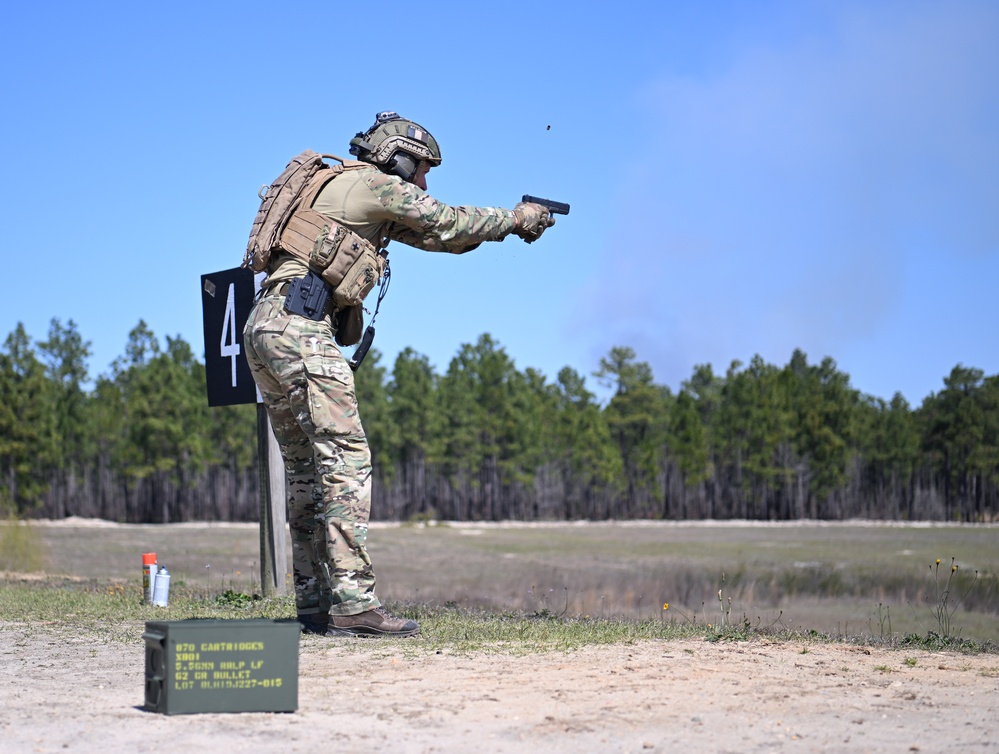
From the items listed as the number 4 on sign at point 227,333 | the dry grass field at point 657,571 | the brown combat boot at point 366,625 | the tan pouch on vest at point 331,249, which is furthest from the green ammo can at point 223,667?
the dry grass field at point 657,571

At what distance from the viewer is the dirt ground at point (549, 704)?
456 centimetres

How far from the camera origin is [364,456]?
280 inches

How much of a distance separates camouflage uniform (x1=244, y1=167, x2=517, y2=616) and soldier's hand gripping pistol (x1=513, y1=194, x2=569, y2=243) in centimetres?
10

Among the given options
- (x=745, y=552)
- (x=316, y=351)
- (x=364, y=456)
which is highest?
(x=316, y=351)

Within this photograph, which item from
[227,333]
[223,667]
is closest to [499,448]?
[227,333]

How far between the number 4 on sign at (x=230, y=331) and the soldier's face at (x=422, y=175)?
3.52m

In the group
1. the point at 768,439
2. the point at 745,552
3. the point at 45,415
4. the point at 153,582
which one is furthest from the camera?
the point at 768,439

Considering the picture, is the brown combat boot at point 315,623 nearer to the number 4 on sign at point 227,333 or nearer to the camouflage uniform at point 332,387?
the camouflage uniform at point 332,387

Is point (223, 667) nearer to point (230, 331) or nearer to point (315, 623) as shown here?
point (315, 623)

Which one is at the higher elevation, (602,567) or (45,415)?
(45,415)

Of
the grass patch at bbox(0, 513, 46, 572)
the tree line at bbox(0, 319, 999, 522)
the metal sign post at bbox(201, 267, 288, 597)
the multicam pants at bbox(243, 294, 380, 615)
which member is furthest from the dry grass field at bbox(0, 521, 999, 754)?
the tree line at bbox(0, 319, 999, 522)

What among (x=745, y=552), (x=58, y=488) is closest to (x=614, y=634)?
(x=745, y=552)

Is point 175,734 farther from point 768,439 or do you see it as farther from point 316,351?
point 768,439

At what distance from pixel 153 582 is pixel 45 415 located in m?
62.1
